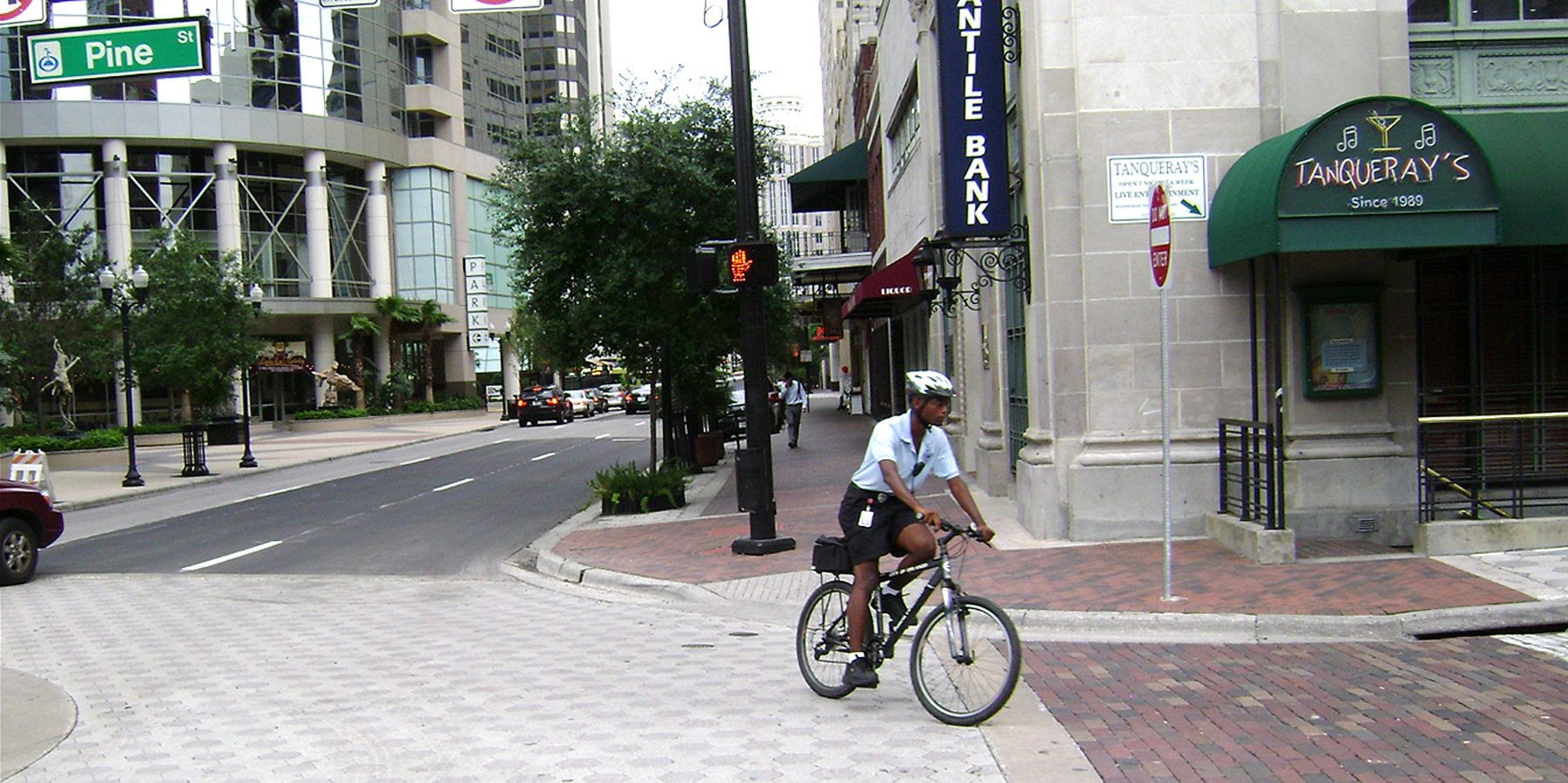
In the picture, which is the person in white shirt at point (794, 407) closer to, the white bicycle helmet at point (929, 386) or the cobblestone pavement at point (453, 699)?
the cobblestone pavement at point (453, 699)

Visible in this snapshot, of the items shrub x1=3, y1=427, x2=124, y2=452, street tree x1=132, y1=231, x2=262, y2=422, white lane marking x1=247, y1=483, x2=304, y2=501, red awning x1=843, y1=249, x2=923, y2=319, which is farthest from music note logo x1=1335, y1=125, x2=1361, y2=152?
shrub x1=3, y1=427, x2=124, y2=452

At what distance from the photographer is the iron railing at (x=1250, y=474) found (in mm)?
9636

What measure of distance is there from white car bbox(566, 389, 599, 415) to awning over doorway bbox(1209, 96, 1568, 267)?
47.3m

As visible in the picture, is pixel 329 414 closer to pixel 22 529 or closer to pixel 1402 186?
pixel 22 529

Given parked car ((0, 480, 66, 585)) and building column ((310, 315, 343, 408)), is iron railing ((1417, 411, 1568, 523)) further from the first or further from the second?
building column ((310, 315, 343, 408))

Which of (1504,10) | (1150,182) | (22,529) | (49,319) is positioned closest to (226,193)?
(49,319)

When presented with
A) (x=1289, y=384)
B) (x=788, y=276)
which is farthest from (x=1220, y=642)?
(x=788, y=276)

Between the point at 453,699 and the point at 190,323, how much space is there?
85.8 feet

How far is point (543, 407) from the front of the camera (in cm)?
5059

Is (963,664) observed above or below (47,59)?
below

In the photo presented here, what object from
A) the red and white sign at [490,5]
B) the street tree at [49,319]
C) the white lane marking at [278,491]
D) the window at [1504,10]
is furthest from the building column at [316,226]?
the window at [1504,10]

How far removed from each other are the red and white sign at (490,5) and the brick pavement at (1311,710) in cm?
641

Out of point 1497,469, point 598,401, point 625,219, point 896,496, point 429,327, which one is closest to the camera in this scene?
point 896,496

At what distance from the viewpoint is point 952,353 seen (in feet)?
61.7
